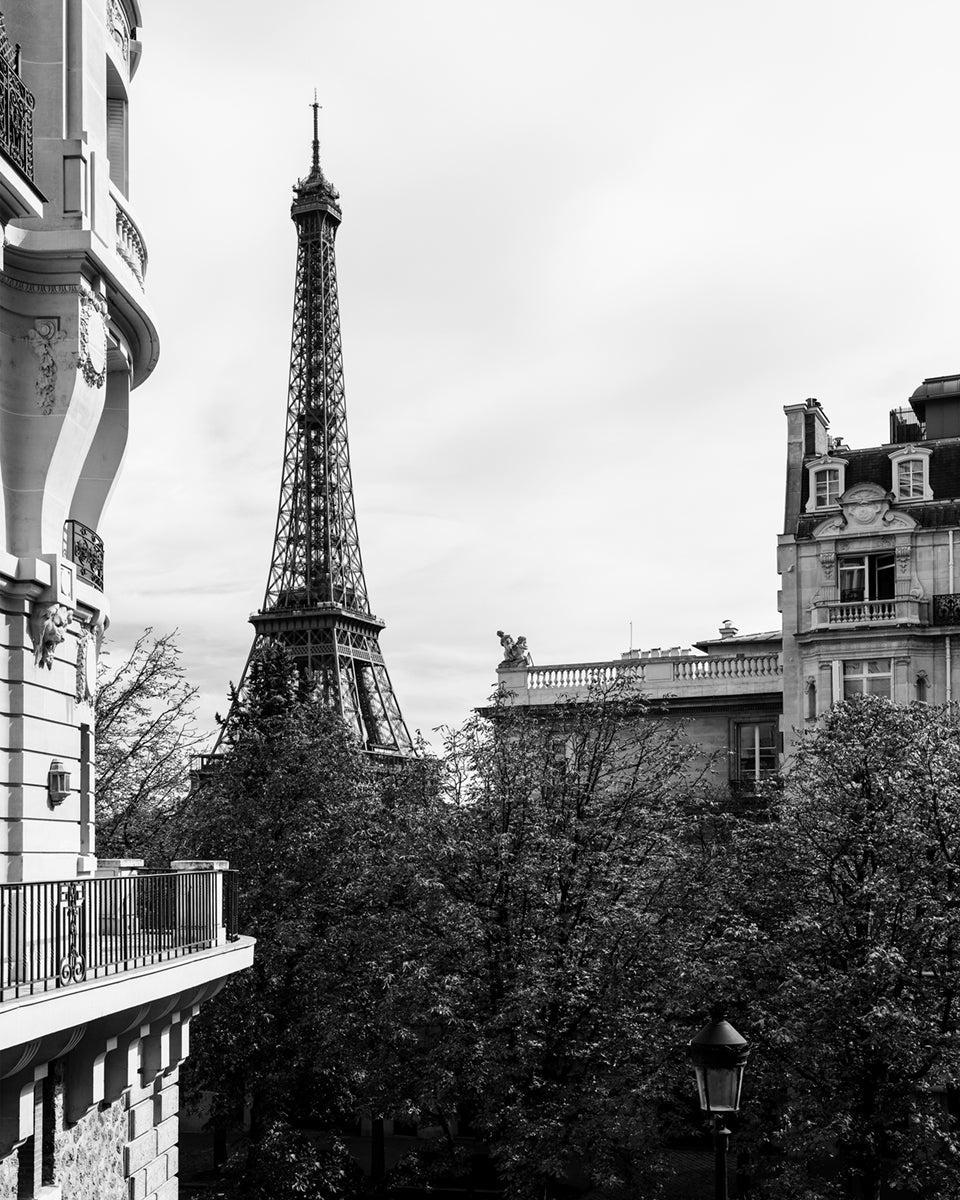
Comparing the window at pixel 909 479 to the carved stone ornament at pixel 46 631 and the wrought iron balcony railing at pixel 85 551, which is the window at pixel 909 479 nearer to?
the wrought iron balcony railing at pixel 85 551

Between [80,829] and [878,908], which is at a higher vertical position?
[80,829]

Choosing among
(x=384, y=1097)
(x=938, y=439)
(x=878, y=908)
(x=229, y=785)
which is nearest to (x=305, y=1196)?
(x=384, y=1097)

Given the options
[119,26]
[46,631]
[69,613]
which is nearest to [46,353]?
[69,613]

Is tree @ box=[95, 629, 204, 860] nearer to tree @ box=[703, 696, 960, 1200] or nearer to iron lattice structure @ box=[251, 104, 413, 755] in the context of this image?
tree @ box=[703, 696, 960, 1200]

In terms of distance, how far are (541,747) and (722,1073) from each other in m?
20.0

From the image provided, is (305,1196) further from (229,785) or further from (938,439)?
Result: (938,439)

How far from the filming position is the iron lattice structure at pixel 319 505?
9856cm

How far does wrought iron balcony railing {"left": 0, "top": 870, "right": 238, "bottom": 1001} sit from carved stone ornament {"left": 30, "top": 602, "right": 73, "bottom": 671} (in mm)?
3212

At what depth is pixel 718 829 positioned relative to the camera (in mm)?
40438

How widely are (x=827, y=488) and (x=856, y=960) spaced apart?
85.2ft

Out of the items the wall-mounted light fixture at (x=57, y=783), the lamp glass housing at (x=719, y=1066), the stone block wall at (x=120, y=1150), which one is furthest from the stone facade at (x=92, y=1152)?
the lamp glass housing at (x=719, y=1066)

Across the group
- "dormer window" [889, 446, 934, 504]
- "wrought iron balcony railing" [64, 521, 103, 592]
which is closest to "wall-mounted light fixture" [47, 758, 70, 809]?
"wrought iron balcony railing" [64, 521, 103, 592]

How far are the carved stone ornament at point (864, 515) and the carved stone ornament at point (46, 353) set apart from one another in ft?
118

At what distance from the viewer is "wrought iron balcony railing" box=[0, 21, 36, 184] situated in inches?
706
